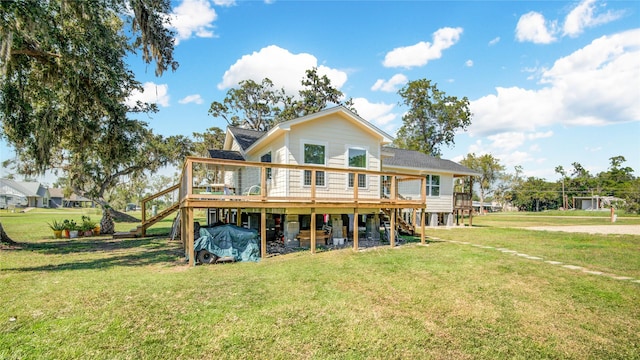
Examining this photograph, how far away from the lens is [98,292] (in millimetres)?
5891

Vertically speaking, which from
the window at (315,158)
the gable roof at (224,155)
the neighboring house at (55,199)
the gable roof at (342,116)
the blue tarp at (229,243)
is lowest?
the neighboring house at (55,199)

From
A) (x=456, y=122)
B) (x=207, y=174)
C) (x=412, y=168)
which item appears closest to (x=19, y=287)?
(x=412, y=168)

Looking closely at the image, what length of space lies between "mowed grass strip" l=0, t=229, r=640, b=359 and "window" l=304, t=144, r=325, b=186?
4.45 metres

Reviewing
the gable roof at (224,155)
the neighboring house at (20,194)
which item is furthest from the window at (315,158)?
the neighboring house at (20,194)

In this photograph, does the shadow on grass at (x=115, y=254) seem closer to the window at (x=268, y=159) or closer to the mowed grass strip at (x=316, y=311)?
the mowed grass strip at (x=316, y=311)

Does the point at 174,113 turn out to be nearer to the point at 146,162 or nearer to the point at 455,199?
the point at 146,162

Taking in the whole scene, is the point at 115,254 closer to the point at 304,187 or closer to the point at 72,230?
the point at 304,187

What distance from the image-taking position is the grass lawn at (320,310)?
4.12 m

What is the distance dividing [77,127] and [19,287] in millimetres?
7667

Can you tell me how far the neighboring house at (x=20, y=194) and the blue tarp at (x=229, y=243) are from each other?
6601cm

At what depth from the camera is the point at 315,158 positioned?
12.8 meters

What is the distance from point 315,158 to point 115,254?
24.8ft

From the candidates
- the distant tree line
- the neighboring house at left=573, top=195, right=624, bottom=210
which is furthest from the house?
the neighboring house at left=573, top=195, right=624, bottom=210

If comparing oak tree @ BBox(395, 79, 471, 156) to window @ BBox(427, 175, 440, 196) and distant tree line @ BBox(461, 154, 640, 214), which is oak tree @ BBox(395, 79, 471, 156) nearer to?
distant tree line @ BBox(461, 154, 640, 214)
